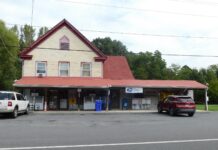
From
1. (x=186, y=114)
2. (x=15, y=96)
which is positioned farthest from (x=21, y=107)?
(x=186, y=114)

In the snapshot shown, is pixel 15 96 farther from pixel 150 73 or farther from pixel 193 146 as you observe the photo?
pixel 150 73

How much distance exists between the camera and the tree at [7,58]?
2406 inches

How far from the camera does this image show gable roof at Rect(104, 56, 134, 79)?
40906 millimetres

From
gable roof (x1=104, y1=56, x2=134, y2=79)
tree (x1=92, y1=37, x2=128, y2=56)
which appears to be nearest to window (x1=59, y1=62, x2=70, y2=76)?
gable roof (x1=104, y1=56, x2=134, y2=79)

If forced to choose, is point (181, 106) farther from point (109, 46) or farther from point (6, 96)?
point (109, 46)

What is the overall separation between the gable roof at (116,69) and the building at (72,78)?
2978 mm

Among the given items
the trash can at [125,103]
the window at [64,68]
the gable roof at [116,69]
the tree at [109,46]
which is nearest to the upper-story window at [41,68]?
the window at [64,68]

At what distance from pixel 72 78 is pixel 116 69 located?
24.6 feet

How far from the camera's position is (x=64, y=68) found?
3697 centimetres

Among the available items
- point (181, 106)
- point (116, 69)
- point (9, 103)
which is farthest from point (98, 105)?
point (9, 103)

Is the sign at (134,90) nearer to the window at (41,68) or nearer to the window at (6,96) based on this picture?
the window at (41,68)

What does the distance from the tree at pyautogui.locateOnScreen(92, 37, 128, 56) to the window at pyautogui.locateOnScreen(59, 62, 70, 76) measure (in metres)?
55.2

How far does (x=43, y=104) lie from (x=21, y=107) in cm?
749

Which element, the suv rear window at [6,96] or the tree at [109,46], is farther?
the tree at [109,46]
